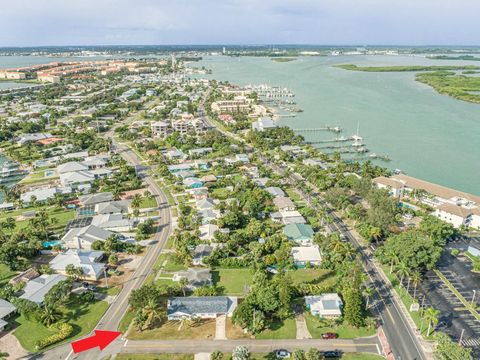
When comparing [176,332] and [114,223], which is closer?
[176,332]

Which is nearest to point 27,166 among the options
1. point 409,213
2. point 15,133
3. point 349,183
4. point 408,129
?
point 15,133

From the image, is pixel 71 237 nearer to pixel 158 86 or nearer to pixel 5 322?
pixel 5 322

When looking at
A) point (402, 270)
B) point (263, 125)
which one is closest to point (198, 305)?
point (402, 270)

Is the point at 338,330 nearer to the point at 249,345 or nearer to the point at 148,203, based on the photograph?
the point at 249,345

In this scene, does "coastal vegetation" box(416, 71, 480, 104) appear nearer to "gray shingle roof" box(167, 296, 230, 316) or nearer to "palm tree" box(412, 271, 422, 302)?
"palm tree" box(412, 271, 422, 302)

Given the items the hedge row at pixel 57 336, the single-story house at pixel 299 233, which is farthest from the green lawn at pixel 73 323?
the single-story house at pixel 299 233

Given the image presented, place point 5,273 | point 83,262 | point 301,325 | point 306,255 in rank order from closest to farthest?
point 301,325, point 83,262, point 5,273, point 306,255
